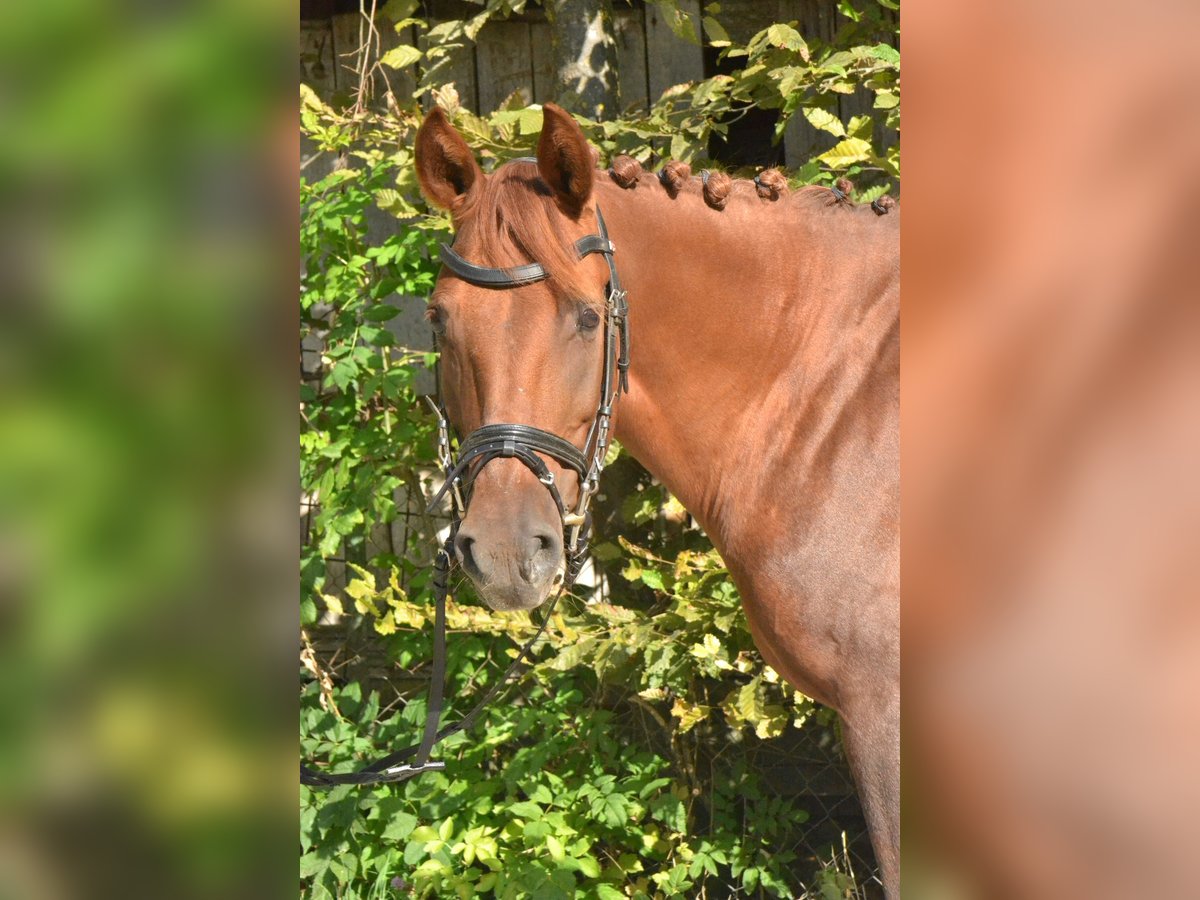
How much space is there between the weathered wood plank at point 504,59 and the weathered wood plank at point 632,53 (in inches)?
11.7

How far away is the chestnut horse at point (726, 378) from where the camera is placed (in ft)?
6.17

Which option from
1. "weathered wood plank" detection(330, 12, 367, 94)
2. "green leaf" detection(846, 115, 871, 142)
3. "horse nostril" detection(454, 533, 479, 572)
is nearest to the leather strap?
"horse nostril" detection(454, 533, 479, 572)

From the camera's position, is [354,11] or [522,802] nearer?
[522,802]

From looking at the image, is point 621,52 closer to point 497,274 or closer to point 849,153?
point 849,153

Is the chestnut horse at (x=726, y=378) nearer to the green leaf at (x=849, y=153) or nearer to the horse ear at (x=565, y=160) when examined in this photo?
the horse ear at (x=565, y=160)
